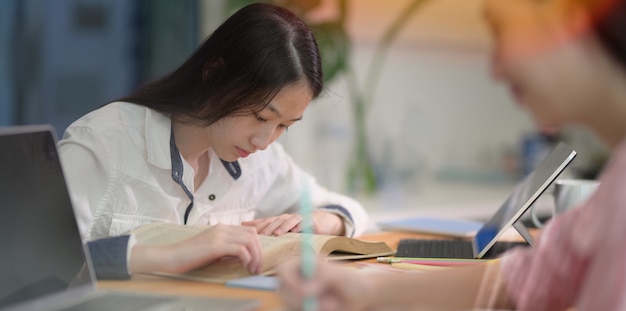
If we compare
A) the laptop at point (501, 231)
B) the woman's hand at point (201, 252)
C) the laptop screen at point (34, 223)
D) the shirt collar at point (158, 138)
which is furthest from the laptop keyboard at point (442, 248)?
the laptop screen at point (34, 223)

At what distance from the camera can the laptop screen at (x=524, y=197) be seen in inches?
47.3

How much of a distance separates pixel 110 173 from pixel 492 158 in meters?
2.00

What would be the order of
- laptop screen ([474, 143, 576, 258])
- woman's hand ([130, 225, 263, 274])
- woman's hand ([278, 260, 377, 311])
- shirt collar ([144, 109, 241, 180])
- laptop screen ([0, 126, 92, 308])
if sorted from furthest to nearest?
shirt collar ([144, 109, 241, 180]), laptop screen ([474, 143, 576, 258]), woman's hand ([130, 225, 263, 274]), laptop screen ([0, 126, 92, 308]), woman's hand ([278, 260, 377, 311])

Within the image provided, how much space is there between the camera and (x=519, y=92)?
0.67 m

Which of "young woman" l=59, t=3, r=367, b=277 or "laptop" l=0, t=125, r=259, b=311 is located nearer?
"laptop" l=0, t=125, r=259, b=311

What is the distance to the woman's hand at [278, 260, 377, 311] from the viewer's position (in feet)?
2.45

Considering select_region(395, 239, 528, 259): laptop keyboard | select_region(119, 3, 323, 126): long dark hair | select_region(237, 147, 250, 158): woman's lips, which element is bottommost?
select_region(395, 239, 528, 259): laptop keyboard

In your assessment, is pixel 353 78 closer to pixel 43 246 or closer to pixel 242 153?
pixel 242 153

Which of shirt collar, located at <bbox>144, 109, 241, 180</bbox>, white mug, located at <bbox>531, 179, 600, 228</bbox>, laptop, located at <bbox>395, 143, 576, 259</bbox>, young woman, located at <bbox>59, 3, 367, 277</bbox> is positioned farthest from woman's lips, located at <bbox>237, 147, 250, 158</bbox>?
white mug, located at <bbox>531, 179, 600, 228</bbox>

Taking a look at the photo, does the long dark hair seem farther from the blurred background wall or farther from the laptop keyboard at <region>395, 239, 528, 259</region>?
the laptop keyboard at <region>395, 239, 528, 259</region>

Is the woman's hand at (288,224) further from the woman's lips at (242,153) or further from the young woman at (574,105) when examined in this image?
the young woman at (574,105)

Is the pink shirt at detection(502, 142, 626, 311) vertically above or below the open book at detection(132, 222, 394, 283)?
above

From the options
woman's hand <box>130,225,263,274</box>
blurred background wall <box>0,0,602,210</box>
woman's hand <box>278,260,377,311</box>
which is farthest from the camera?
blurred background wall <box>0,0,602,210</box>

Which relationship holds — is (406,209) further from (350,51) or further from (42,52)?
(42,52)
